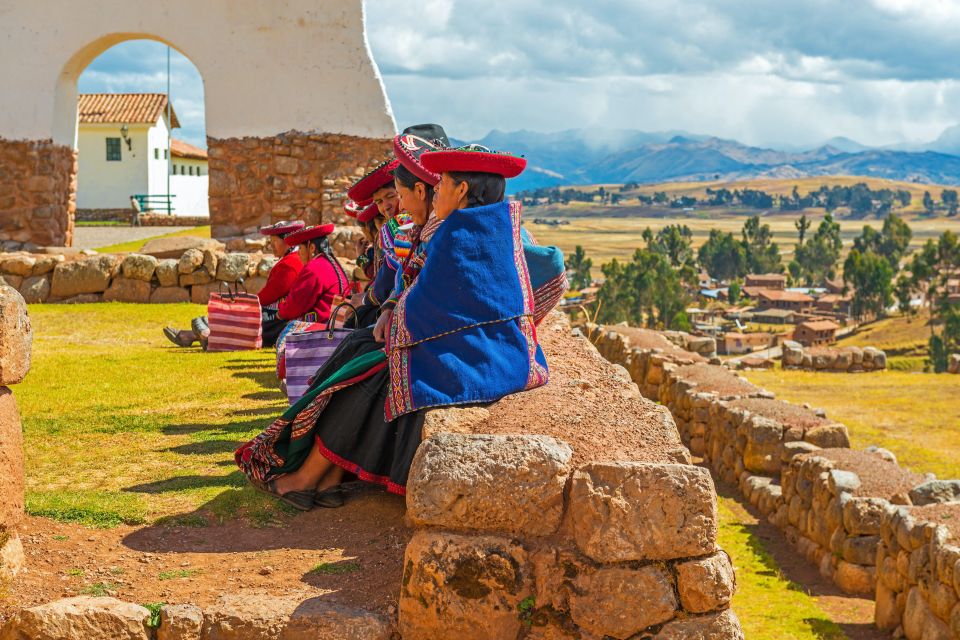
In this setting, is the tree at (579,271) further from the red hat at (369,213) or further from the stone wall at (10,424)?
the stone wall at (10,424)

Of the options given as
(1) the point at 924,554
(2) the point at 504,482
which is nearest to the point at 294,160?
(1) the point at 924,554

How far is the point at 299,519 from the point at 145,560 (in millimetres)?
762

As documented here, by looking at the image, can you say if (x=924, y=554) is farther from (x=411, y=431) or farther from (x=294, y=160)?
(x=294, y=160)

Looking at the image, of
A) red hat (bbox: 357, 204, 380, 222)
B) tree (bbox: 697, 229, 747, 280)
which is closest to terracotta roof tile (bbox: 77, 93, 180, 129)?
red hat (bbox: 357, 204, 380, 222)

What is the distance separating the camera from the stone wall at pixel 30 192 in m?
16.2

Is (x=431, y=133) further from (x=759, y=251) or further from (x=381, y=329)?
(x=759, y=251)

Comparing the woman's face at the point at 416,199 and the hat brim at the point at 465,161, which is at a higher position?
the hat brim at the point at 465,161

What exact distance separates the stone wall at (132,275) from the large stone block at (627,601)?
472 inches

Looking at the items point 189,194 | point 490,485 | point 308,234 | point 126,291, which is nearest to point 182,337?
point 308,234

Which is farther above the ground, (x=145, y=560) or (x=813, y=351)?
(x=145, y=560)

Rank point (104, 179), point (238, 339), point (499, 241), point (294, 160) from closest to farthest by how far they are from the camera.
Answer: point (499, 241), point (238, 339), point (294, 160), point (104, 179)

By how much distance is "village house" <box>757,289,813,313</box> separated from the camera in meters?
102

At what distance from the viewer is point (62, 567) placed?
396 centimetres

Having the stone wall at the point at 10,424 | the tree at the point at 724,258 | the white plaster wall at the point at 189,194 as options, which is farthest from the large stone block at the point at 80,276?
the tree at the point at 724,258
